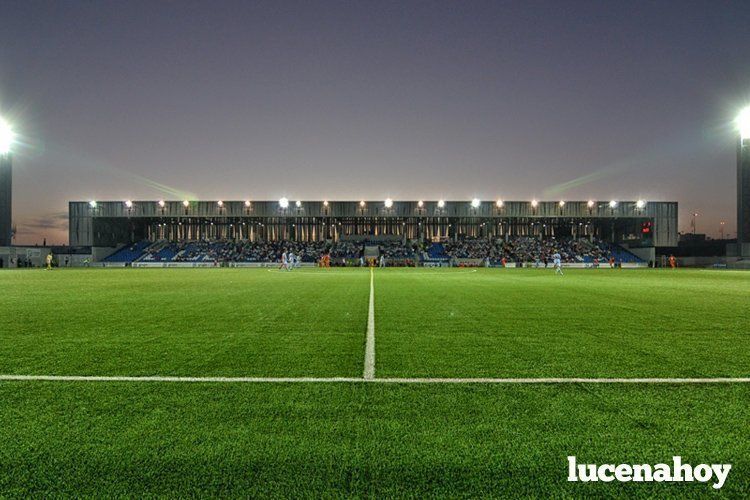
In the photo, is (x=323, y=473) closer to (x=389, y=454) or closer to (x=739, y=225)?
(x=389, y=454)

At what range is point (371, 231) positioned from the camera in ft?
280

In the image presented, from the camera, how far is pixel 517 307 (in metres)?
11.9

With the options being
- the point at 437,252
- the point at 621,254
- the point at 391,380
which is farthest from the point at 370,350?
the point at 621,254

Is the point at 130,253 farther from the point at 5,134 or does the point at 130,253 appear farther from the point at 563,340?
the point at 563,340

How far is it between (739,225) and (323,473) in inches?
3116

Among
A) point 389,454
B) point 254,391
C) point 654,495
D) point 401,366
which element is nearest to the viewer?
Answer: point 654,495

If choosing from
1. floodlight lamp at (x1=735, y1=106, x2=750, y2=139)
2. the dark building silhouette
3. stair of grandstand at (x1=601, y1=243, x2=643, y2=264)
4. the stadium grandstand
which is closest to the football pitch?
floodlight lamp at (x1=735, y1=106, x2=750, y2=139)

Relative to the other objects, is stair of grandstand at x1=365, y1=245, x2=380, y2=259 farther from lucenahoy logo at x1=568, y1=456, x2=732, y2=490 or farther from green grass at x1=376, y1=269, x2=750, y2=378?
lucenahoy logo at x1=568, y1=456, x2=732, y2=490

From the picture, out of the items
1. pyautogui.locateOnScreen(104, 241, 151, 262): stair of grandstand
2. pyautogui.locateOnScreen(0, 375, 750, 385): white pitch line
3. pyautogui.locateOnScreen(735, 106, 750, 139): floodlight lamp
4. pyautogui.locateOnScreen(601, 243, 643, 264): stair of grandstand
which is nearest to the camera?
pyautogui.locateOnScreen(0, 375, 750, 385): white pitch line

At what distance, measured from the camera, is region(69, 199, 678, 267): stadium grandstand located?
74562mm

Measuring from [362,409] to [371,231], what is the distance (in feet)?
268

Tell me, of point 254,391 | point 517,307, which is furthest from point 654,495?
point 517,307

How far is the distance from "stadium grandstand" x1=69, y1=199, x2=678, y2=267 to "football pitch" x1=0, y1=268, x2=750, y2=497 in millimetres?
63149

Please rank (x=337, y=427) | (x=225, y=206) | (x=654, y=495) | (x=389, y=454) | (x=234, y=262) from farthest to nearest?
(x=225, y=206) < (x=234, y=262) < (x=337, y=427) < (x=389, y=454) < (x=654, y=495)
